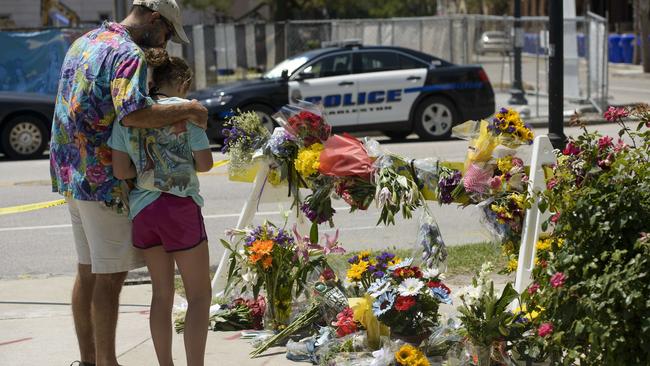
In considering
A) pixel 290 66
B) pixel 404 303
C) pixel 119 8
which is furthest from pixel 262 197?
pixel 290 66

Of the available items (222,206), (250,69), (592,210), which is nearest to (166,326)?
(592,210)

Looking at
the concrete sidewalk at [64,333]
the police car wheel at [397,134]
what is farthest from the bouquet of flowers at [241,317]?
the police car wheel at [397,134]

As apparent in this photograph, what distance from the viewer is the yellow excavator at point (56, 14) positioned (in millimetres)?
31266

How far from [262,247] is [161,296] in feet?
3.88

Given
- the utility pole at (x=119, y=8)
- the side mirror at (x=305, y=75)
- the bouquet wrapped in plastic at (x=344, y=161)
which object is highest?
the utility pole at (x=119, y=8)

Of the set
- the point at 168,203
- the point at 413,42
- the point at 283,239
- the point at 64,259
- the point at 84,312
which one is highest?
the point at 413,42

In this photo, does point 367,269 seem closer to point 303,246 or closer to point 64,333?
point 303,246

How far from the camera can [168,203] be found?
15.0 feet

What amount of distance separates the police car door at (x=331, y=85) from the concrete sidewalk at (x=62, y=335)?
30.1 feet

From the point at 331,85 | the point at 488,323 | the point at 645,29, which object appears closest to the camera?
the point at 488,323

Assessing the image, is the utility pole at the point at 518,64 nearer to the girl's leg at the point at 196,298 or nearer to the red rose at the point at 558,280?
the girl's leg at the point at 196,298

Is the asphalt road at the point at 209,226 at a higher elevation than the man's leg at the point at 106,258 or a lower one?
Result: lower

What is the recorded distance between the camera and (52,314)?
6.83 m

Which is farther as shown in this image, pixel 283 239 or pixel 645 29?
pixel 645 29
